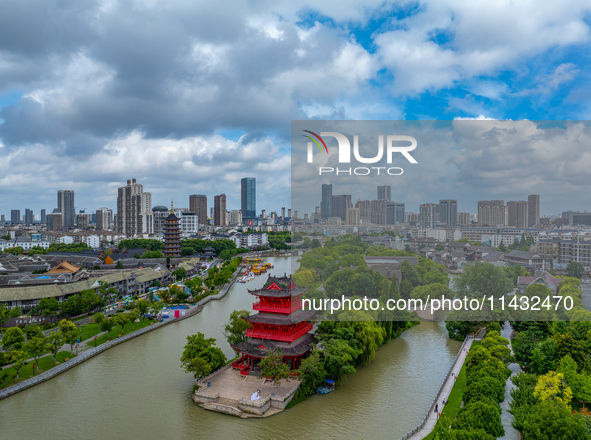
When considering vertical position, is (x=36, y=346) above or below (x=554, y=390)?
below

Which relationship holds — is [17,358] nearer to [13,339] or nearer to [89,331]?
[13,339]

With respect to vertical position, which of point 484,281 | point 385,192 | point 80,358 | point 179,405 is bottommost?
point 179,405

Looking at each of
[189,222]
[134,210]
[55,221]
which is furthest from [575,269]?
[55,221]

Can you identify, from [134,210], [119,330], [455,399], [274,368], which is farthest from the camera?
[134,210]

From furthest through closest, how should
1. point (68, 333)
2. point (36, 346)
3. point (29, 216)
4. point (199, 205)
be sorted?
point (29, 216) < point (199, 205) < point (68, 333) < point (36, 346)

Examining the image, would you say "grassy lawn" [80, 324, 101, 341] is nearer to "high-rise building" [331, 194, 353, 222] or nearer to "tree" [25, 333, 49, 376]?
"tree" [25, 333, 49, 376]

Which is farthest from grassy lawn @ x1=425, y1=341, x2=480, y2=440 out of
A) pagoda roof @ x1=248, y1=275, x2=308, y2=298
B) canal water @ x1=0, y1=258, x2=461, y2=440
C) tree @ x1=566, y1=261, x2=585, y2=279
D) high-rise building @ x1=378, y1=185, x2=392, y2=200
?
high-rise building @ x1=378, y1=185, x2=392, y2=200
